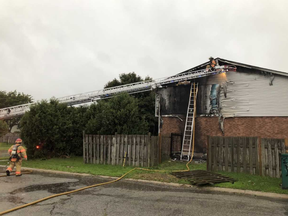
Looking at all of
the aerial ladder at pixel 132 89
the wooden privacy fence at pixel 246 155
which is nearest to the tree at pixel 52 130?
the aerial ladder at pixel 132 89

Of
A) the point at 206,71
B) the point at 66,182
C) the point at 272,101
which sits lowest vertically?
the point at 66,182

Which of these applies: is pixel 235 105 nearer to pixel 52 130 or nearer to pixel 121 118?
pixel 121 118

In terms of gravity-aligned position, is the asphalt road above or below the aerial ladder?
below

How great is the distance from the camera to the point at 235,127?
15.5m

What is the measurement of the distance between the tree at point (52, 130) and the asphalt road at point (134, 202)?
6922 millimetres

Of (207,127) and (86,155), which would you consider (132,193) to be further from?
(207,127)

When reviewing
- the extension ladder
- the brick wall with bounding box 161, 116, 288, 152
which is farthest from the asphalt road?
the extension ladder

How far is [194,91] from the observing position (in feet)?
55.3

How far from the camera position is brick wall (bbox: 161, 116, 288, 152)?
561 inches

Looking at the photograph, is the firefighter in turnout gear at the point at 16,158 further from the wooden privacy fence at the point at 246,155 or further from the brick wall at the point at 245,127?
the brick wall at the point at 245,127

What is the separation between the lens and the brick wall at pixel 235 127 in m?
14.2

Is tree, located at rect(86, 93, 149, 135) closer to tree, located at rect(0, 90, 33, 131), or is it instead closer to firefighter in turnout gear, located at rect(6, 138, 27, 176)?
firefighter in turnout gear, located at rect(6, 138, 27, 176)

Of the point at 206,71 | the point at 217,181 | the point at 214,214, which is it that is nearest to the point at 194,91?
the point at 206,71

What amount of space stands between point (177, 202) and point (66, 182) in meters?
4.61
